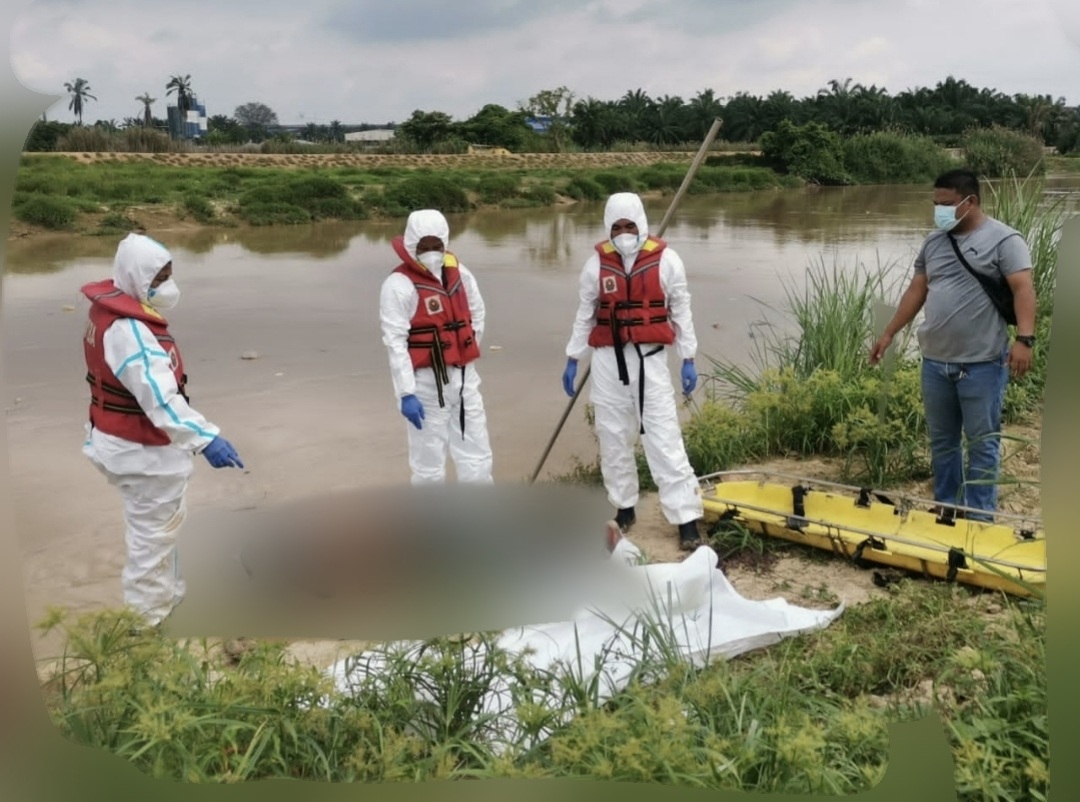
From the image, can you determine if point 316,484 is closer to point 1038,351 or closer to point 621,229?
point 621,229

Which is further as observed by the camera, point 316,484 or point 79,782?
point 316,484

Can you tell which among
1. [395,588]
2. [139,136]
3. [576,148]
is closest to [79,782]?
[395,588]

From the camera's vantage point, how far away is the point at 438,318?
3.68 m

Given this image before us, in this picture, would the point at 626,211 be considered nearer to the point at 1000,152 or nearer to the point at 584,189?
the point at 584,189

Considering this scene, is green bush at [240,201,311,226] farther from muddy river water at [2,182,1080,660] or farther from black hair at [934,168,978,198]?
black hair at [934,168,978,198]

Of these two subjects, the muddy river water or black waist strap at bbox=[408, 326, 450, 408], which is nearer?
the muddy river water

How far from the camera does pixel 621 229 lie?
12.0 feet

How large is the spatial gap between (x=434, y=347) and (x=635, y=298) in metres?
0.83

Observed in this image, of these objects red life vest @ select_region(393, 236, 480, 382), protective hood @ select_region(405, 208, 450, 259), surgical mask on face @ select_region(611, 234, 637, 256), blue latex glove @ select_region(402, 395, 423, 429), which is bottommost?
blue latex glove @ select_region(402, 395, 423, 429)

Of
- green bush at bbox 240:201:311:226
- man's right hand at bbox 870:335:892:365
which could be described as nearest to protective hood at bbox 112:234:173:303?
green bush at bbox 240:201:311:226

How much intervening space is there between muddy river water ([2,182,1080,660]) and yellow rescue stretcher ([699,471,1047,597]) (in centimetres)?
94

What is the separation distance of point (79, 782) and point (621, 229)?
2.67 m

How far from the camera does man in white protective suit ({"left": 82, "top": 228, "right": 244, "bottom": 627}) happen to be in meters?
2.71

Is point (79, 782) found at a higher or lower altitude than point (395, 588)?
lower
